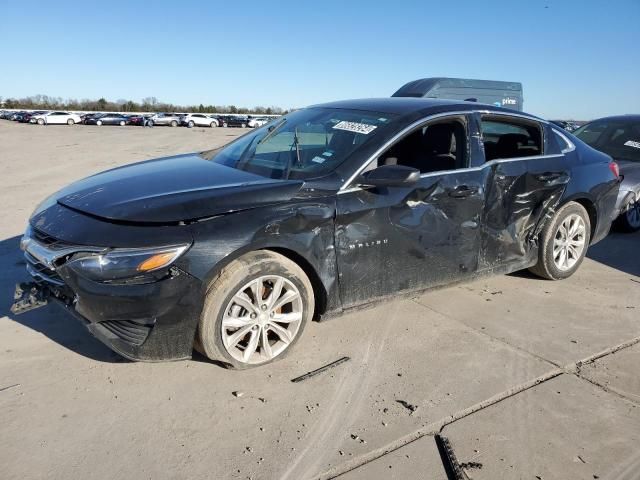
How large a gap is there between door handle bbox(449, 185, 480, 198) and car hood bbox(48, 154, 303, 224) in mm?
1263

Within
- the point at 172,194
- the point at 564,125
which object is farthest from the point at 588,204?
the point at 564,125

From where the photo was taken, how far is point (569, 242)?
4.92 m

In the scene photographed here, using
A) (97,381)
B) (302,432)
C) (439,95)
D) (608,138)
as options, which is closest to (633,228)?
(608,138)

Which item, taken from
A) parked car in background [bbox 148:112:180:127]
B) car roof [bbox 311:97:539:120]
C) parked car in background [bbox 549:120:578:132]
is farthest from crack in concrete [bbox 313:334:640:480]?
parked car in background [bbox 148:112:180:127]

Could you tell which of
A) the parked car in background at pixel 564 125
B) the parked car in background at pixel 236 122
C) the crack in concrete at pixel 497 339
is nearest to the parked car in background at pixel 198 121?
the parked car in background at pixel 236 122

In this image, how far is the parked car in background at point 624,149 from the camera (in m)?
6.79

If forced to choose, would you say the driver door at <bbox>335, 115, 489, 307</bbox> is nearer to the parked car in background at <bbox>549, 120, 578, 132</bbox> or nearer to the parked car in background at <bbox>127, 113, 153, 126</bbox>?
the parked car in background at <bbox>549, 120, 578, 132</bbox>

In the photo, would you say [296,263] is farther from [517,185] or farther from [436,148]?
[517,185]

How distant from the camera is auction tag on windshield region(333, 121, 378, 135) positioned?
376cm

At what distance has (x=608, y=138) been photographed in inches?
303

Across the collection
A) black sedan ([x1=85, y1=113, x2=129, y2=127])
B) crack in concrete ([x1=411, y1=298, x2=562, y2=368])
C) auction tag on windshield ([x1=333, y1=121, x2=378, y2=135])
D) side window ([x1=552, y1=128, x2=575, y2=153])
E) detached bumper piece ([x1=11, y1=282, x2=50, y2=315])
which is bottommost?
crack in concrete ([x1=411, y1=298, x2=562, y2=368])

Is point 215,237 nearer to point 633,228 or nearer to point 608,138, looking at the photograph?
point 633,228

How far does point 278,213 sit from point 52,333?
187cm

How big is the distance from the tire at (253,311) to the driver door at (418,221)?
34cm
